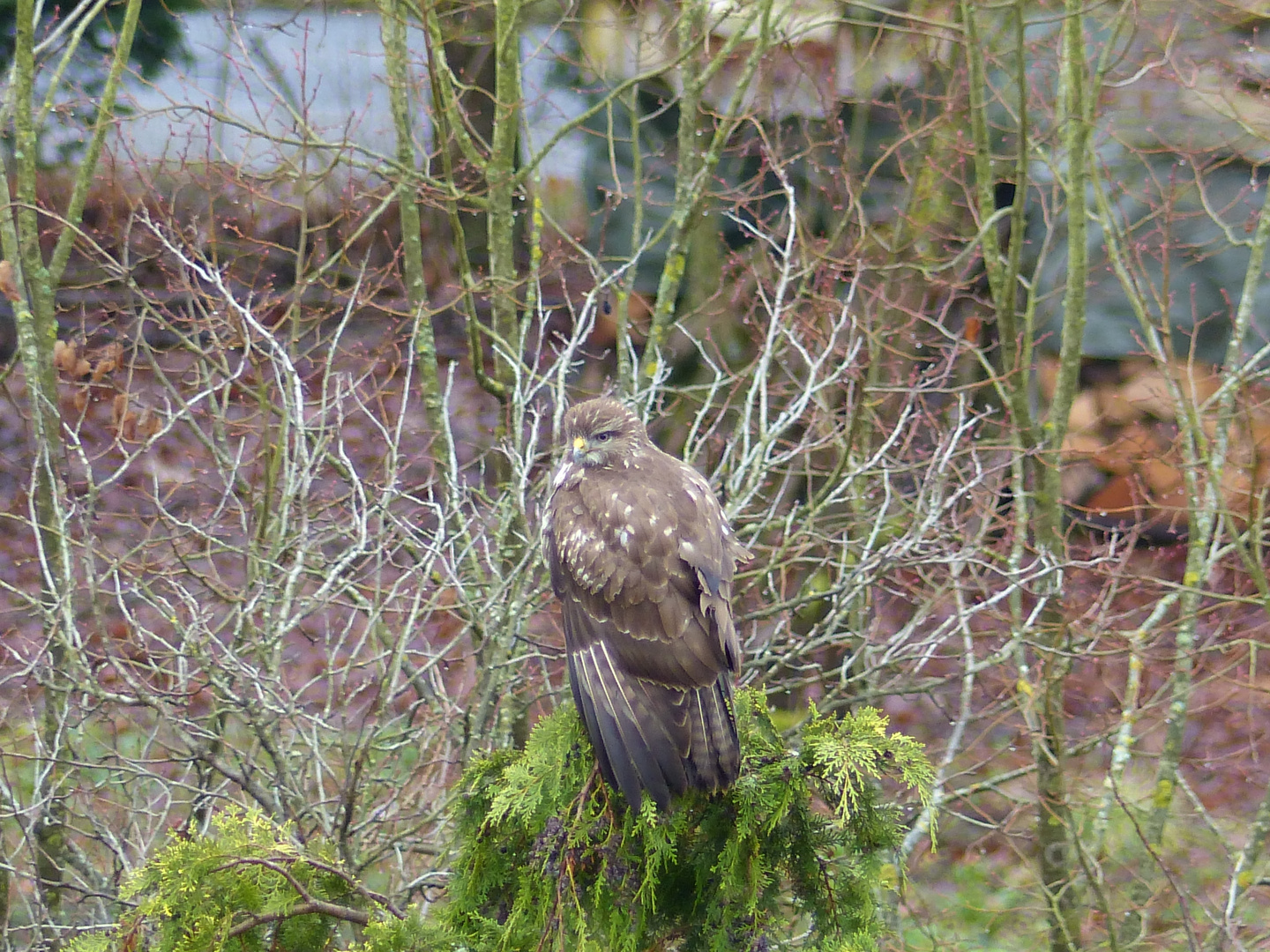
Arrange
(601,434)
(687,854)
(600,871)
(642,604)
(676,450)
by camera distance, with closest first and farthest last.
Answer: (600,871), (687,854), (642,604), (601,434), (676,450)

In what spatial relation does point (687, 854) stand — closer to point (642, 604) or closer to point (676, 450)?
point (642, 604)

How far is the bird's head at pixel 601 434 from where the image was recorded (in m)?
3.51

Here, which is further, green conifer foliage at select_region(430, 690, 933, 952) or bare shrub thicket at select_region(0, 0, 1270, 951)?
bare shrub thicket at select_region(0, 0, 1270, 951)

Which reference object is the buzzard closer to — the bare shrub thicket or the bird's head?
the bird's head

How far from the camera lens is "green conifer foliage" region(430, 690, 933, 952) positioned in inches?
87.3

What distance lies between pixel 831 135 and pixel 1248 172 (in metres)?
3.04

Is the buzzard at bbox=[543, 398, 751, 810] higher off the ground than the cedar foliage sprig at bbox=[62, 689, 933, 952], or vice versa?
the buzzard at bbox=[543, 398, 751, 810]

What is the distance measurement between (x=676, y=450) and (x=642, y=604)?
15.8 feet

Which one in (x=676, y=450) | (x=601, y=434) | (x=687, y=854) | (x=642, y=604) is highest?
(x=601, y=434)

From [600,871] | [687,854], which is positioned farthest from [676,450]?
[600,871]

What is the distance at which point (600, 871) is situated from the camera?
2.29 metres

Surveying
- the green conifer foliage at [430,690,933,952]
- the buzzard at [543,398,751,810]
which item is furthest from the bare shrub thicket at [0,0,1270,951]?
the buzzard at [543,398,751,810]

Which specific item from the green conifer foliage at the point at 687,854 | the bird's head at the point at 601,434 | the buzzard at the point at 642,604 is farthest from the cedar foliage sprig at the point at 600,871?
the bird's head at the point at 601,434

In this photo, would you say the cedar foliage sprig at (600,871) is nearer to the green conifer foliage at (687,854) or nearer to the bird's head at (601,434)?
the green conifer foliage at (687,854)
